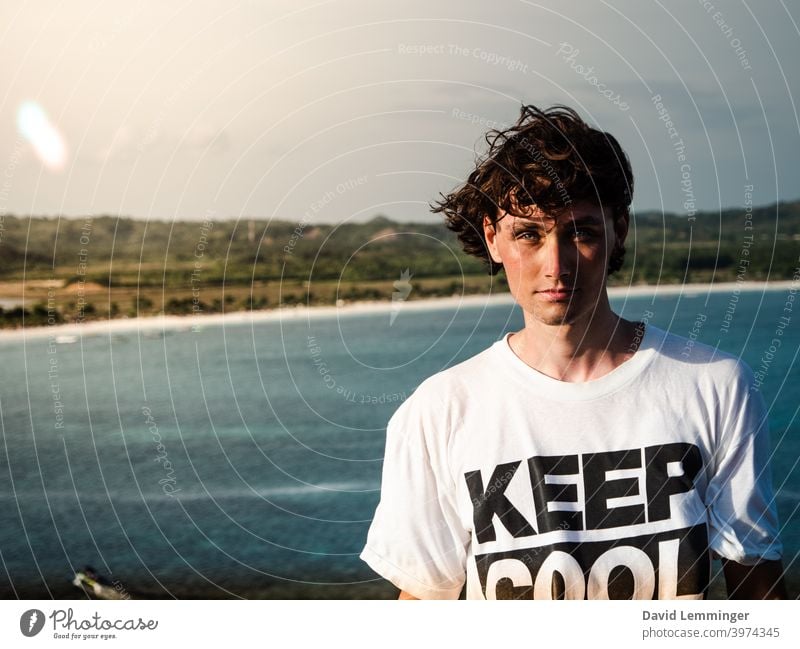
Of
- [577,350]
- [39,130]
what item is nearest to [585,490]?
[577,350]

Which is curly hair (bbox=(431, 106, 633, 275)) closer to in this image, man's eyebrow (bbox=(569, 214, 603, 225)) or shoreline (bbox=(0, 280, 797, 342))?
man's eyebrow (bbox=(569, 214, 603, 225))

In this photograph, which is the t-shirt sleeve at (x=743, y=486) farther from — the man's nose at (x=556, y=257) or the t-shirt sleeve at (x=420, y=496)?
the t-shirt sleeve at (x=420, y=496)

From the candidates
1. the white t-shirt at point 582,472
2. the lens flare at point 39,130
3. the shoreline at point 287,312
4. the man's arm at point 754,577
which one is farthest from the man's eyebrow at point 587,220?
the shoreline at point 287,312

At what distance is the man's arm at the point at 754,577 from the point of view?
2102mm

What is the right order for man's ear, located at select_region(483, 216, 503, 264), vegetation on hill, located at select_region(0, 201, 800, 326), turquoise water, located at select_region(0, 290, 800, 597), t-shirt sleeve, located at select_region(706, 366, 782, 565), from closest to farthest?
t-shirt sleeve, located at select_region(706, 366, 782, 565) < man's ear, located at select_region(483, 216, 503, 264) < vegetation on hill, located at select_region(0, 201, 800, 326) < turquoise water, located at select_region(0, 290, 800, 597)

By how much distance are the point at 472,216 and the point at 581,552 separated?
2.59 ft

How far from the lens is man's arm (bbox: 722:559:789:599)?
6.89 ft

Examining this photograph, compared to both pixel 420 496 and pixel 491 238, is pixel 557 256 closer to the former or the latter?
pixel 491 238

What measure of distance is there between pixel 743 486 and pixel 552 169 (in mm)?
758

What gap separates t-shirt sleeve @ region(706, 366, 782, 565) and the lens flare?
104 inches

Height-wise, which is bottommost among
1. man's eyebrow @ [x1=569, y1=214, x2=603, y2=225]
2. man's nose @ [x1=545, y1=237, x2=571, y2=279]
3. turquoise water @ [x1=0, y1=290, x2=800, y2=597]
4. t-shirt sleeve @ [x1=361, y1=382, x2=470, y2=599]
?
turquoise water @ [x1=0, y1=290, x2=800, y2=597]

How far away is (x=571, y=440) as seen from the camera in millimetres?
2084

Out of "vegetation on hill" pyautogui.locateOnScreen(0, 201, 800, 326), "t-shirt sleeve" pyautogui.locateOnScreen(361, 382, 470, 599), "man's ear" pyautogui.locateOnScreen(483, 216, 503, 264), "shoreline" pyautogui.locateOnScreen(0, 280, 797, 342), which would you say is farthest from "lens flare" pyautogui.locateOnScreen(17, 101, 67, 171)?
"shoreline" pyautogui.locateOnScreen(0, 280, 797, 342)
